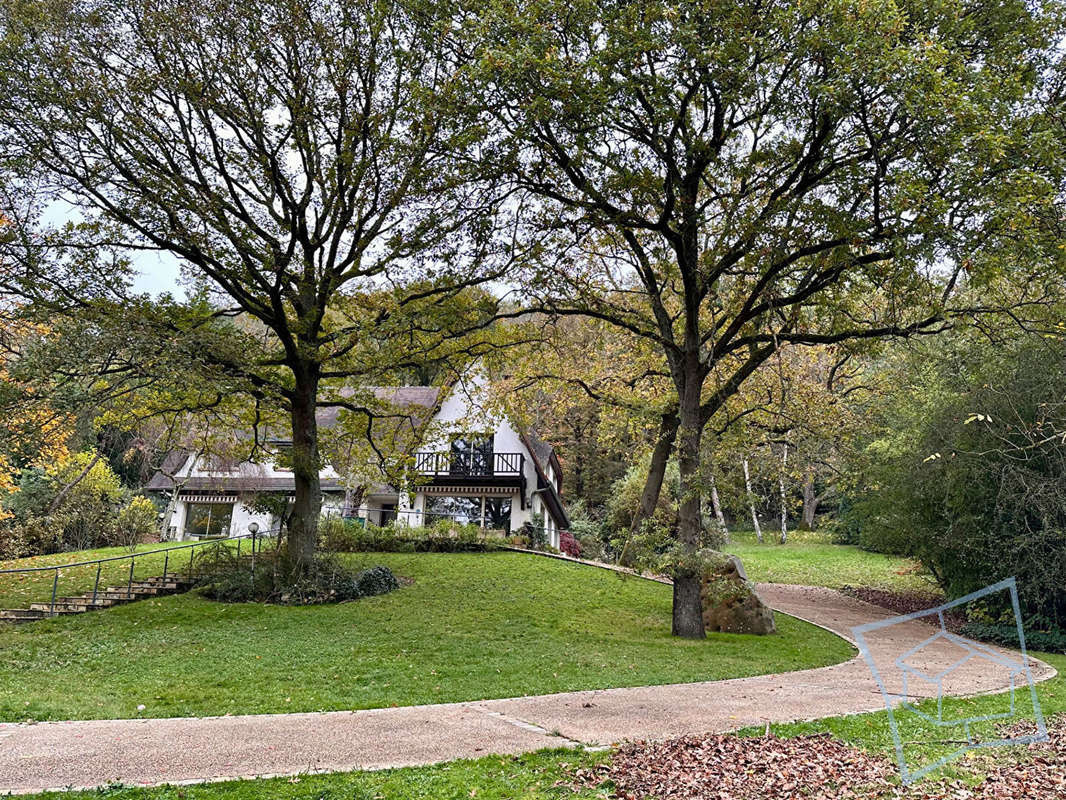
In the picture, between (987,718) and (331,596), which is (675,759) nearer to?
(987,718)

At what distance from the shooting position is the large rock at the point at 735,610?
13.9 meters

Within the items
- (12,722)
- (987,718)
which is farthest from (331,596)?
(987,718)

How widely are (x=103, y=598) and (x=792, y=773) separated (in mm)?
14762

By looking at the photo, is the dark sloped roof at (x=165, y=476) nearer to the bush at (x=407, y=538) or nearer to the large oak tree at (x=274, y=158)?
the bush at (x=407, y=538)

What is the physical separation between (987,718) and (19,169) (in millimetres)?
17310

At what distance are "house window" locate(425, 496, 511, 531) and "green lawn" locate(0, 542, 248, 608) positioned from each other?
9041 mm

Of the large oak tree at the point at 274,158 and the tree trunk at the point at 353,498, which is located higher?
the large oak tree at the point at 274,158

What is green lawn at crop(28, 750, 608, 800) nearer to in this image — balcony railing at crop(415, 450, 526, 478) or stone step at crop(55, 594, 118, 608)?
stone step at crop(55, 594, 118, 608)

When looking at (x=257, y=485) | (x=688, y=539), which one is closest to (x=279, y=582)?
(x=688, y=539)

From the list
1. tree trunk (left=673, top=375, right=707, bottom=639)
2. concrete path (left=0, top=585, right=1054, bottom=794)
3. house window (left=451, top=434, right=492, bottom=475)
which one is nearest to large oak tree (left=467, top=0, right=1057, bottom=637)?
tree trunk (left=673, top=375, right=707, bottom=639)

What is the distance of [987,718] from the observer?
24.6ft

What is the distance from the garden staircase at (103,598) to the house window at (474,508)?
13110 mm

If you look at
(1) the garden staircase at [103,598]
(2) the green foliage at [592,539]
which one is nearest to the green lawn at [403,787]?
(1) the garden staircase at [103,598]

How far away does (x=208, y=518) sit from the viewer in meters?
31.6
